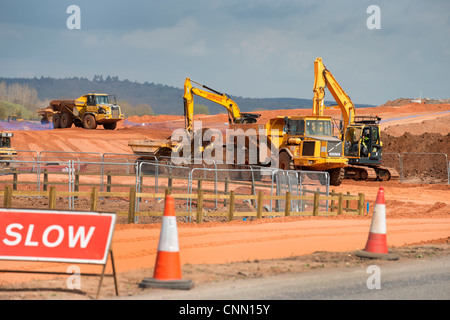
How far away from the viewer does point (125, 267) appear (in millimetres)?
10625

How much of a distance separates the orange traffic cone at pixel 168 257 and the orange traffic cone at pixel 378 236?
12.6 ft

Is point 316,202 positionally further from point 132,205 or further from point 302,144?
point 302,144

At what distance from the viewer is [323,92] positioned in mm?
36281

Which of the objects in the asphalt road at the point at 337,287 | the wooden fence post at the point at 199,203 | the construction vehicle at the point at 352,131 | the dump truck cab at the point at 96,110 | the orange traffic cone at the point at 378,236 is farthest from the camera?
the dump truck cab at the point at 96,110

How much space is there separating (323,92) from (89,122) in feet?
72.7

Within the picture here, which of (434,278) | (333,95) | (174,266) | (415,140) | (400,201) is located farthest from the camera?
(415,140)

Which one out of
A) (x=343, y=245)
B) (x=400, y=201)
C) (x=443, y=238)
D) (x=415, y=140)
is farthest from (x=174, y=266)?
(x=415, y=140)

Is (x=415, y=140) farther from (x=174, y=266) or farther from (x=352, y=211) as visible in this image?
(x=174, y=266)

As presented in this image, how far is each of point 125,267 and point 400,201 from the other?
67.1ft

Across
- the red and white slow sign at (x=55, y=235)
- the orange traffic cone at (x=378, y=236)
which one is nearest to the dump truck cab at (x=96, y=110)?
the orange traffic cone at (x=378, y=236)

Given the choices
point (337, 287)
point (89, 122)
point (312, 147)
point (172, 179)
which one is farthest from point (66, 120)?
point (337, 287)

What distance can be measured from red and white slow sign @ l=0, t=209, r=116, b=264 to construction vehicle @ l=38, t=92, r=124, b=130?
43170mm

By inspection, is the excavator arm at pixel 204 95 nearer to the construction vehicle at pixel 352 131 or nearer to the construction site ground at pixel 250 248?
the construction vehicle at pixel 352 131

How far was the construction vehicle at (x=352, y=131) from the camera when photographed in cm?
3609
